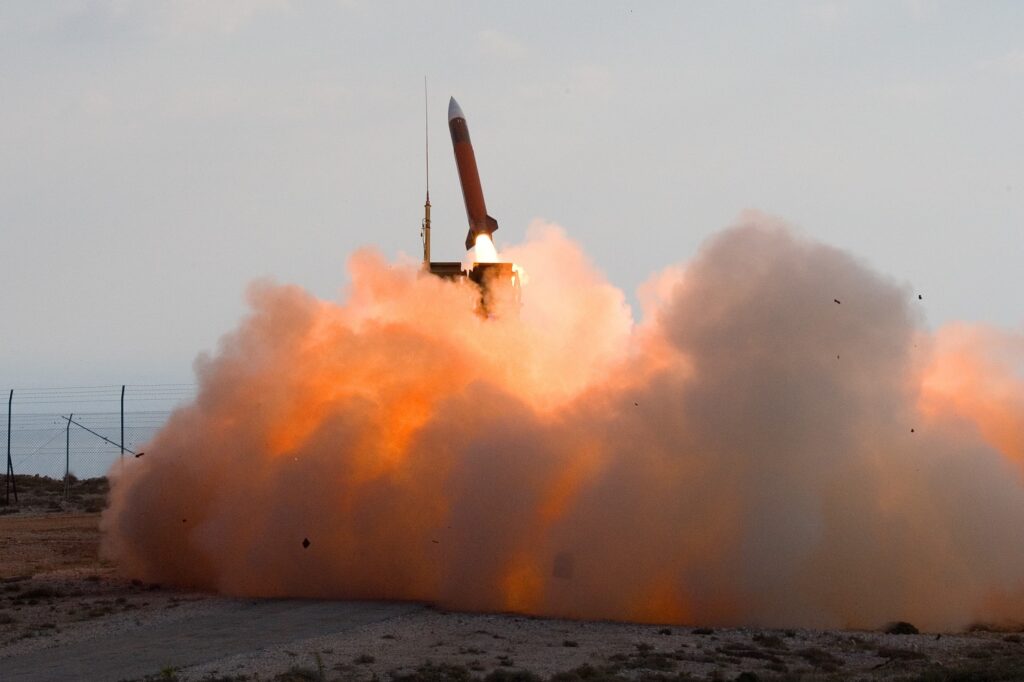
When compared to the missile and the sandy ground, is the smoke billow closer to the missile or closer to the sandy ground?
the sandy ground

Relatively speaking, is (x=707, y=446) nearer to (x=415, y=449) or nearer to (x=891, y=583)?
(x=891, y=583)

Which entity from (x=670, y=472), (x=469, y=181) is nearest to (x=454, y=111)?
(x=469, y=181)

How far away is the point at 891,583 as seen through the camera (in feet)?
74.2

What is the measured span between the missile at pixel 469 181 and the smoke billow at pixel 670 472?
22.2ft

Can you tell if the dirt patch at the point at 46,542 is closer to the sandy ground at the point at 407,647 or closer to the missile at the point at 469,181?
the sandy ground at the point at 407,647

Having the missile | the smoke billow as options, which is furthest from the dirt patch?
the missile

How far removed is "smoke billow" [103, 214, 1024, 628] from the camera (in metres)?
22.4

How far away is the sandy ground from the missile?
1183cm

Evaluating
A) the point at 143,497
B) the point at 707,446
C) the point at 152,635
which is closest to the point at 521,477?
the point at 707,446

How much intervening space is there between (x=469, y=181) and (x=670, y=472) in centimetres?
1262

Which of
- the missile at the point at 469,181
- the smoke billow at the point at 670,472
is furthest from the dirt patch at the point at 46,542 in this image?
the missile at the point at 469,181

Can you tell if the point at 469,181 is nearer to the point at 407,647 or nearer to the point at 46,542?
the point at 46,542

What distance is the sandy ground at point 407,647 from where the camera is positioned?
56.1 ft

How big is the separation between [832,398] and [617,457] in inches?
138
